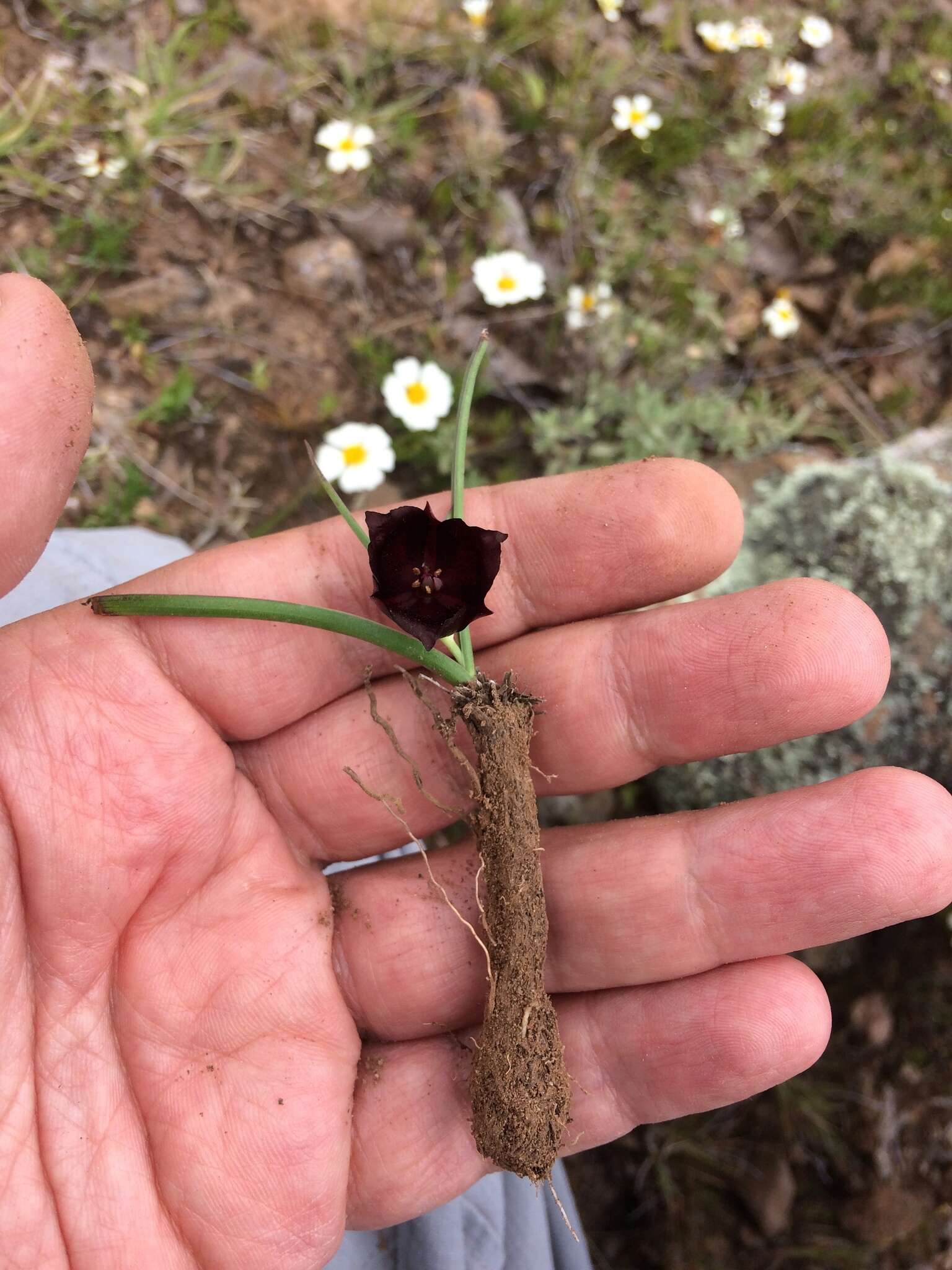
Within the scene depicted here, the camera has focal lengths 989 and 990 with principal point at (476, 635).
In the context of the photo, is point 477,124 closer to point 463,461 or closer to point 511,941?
point 463,461

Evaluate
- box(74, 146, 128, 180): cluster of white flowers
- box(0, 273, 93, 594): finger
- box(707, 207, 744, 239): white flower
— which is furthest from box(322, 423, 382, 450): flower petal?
box(707, 207, 744, 239): white flower

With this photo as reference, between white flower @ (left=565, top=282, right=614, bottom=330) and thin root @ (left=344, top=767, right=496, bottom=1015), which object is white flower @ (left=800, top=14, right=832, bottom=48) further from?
thin root @ (left=344, top=767, right=496, bottom=1015)

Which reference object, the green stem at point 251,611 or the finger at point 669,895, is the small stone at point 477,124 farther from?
the finger at point 669,895

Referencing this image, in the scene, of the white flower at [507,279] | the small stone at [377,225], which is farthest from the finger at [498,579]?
the small stone at [377,225]

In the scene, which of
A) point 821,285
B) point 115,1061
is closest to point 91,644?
point 115,1061

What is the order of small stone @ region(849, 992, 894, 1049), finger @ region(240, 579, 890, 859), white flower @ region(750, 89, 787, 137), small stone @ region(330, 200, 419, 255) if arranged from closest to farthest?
1. finger @ region(240, 579, 890, 859)
2. small stone @ region(849, 992, 894, 1049)
3. small stone @ region(330, 200, 419, 255)
4. white flower @ region(750, 89, 787, 137)

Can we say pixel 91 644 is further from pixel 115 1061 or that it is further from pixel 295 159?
pixel 295 159

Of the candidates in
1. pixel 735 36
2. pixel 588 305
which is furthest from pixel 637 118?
pixel 588 305
